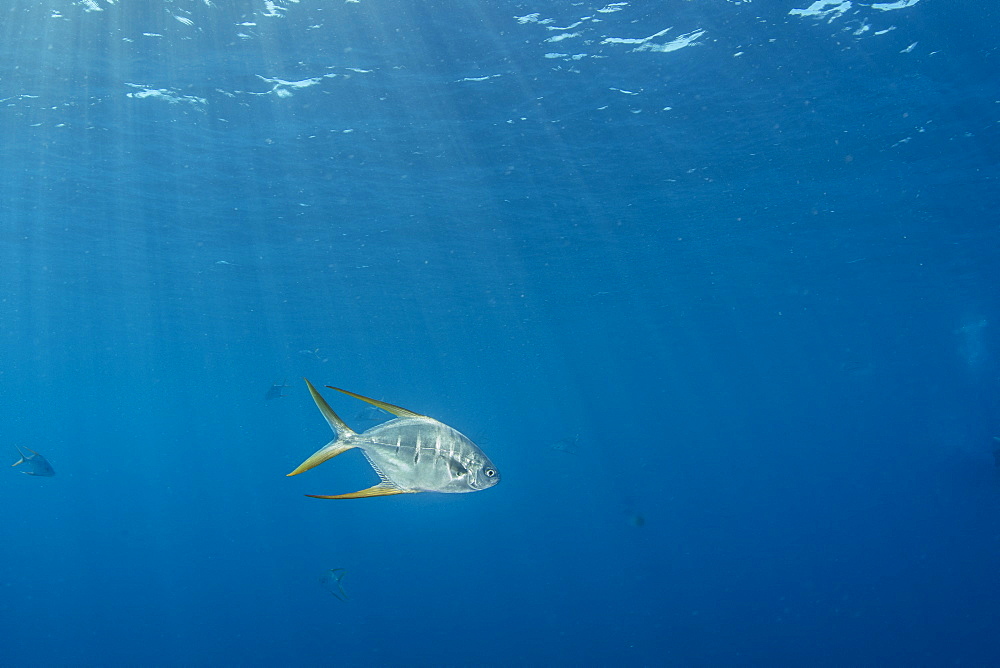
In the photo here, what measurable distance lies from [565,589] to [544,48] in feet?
65.2

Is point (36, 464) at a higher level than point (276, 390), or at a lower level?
higher

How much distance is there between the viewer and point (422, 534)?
30.2 m

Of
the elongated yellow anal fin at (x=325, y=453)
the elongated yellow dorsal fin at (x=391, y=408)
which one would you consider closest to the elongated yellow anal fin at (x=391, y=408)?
the elongated yellow dorsal fin at (x=391, y=408)

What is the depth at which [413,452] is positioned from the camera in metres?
2.45

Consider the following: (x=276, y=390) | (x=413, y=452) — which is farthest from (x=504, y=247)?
(x=413, y=452)

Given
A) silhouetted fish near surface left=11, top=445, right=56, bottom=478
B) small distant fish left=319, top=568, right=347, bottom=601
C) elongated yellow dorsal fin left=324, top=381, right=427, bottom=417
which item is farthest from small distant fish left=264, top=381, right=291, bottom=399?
elongated yellow dorsal fin left=324, top=381, right=427, bottom=417

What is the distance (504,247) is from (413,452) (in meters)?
21.5

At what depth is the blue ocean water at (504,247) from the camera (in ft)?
37.0

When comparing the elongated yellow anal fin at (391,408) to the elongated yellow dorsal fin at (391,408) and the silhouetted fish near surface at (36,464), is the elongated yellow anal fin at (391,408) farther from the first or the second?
the silhouetted fish near surface at (36,464)

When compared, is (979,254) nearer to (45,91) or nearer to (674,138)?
(674,138)

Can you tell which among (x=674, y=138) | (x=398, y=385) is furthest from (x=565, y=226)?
(x=398, y=385)

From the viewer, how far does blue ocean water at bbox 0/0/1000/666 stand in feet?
37.0

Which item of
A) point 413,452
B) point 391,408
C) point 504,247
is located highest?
point 391,408

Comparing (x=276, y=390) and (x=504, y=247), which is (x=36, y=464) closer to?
(x=276, y=390)
